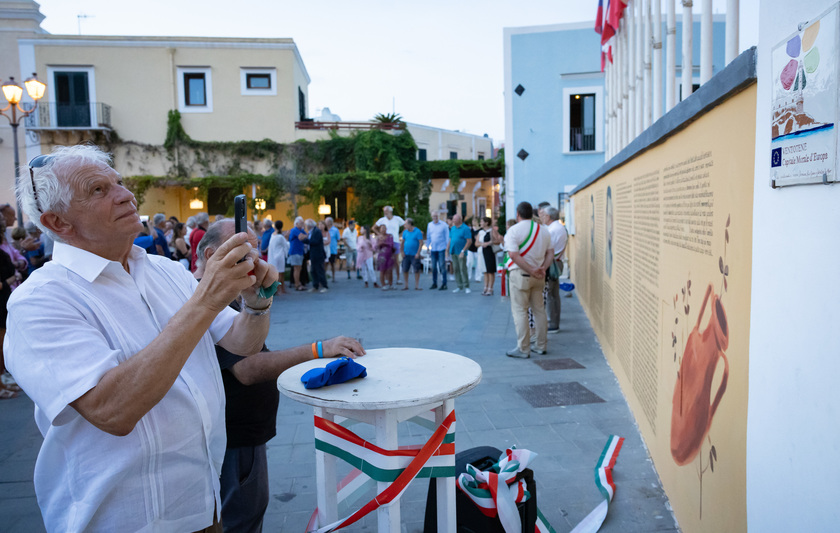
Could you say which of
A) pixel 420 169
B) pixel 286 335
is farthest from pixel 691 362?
pixel 420 169

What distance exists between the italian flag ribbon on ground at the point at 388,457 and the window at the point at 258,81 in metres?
24.4

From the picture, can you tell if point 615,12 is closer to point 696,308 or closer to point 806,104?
point 696,308

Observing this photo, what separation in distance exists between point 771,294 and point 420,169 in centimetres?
2455

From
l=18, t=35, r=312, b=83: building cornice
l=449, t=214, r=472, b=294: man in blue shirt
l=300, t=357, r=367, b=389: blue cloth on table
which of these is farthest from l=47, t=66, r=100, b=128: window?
l=300, t=357, r=367, b=389: blue cloth on table

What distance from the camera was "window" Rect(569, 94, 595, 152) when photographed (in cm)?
1917

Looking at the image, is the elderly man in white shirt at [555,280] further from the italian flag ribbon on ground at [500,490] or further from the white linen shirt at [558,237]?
the italian flag ribbon on ground at [500,490]

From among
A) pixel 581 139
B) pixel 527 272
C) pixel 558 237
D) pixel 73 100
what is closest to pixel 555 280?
pixel 558 237

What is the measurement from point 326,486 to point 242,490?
0.40 meters

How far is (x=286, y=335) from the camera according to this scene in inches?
329

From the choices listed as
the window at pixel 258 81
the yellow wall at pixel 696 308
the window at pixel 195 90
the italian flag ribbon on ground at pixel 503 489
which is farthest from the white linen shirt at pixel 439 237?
the window at pixel 195 90

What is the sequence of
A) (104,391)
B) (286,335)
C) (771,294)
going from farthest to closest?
1. (286,335)
2. (771,294)
3. (104,391)

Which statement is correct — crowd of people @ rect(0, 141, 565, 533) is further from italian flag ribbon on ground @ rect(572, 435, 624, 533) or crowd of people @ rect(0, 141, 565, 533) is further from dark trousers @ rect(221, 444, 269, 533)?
italian flag ribbon on ground @ rect(572, 435, 624, 533)

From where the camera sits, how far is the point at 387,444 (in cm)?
212

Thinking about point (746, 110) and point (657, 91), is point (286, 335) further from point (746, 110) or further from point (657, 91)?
point (746, 110)
